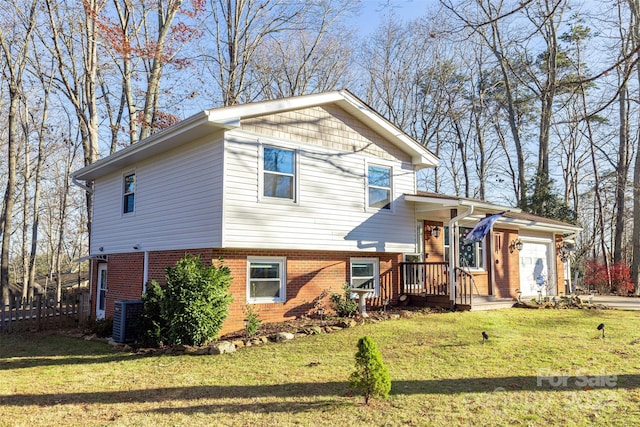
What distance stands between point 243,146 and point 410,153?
578 centimetres

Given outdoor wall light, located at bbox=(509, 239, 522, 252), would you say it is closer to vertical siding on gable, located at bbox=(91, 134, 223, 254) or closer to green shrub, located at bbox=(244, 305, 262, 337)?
green shrub, located at bbox=(244, 305, 262, 337)

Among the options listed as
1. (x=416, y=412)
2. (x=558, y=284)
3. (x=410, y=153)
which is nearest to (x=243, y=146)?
(x=410, y=153)

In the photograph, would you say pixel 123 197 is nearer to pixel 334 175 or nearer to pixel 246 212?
pixel 246 212

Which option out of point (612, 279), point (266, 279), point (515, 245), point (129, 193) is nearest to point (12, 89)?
point (129, 193)

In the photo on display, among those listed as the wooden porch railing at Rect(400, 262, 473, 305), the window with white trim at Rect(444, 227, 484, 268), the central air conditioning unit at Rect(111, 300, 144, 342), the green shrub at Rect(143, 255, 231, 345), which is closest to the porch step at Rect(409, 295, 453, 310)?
A: the wooden porch railing at Rect(400, 262, 473, 305)

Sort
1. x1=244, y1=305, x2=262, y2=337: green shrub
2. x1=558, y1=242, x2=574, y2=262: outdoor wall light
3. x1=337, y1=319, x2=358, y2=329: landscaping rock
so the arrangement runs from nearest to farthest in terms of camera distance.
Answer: x1=244, y1=305, x2=262, y2=337: green shrub, x1=337, y1=319, x2=358, y2=329: landscaping rock, x1=558, y1=242, x2=574, y2=262: outdoor wall light

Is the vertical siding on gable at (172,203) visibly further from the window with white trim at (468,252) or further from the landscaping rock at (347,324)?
the window with white trim at (468,252)

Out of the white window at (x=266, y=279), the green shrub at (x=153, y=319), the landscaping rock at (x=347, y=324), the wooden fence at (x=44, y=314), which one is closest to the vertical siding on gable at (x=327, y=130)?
the white window at (x=266, y=279)

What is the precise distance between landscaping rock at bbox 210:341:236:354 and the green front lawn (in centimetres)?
18

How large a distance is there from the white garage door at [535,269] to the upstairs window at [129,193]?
45.2 feet

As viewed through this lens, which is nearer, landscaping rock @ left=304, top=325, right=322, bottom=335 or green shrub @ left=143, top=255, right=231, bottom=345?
green shrub @ left=143, top=255, right=231, bottom=345

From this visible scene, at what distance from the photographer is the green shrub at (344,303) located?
1161cm

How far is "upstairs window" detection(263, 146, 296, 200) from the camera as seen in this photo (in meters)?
10.6

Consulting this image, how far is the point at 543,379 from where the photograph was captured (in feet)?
20.9
